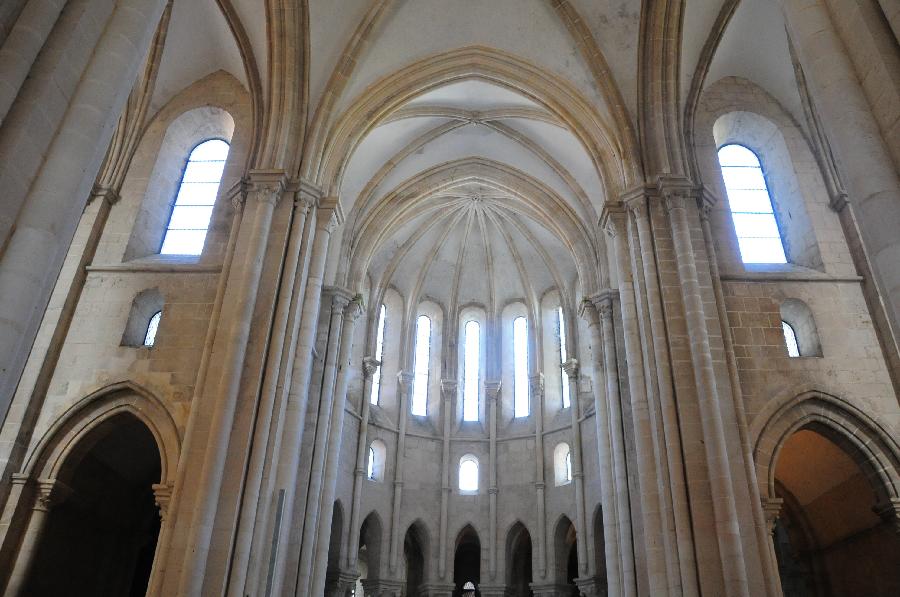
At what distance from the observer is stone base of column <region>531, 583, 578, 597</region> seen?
2306cm

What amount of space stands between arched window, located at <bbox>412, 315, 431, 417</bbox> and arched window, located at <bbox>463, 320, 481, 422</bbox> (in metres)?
1.49

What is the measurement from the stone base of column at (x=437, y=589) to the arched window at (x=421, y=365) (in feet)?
19.9

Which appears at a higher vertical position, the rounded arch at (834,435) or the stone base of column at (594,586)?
the rounded arch at (834,435)

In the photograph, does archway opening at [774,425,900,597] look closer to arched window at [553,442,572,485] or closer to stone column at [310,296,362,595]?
arched window at [553,442,572,485]

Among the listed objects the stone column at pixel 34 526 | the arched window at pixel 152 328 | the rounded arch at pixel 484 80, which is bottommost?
the stone column at pixel 34 526

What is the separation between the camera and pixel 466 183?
76.6ft

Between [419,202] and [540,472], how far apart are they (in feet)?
33.6

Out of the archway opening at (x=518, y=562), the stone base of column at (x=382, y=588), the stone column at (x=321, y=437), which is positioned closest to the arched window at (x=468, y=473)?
the archway opening at (x=518, y=562)

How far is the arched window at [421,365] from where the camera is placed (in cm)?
2741

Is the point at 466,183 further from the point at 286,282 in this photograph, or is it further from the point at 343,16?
the point at 286,282

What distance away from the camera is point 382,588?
23359 millimetres

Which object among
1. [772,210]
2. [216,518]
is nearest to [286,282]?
[216,518]

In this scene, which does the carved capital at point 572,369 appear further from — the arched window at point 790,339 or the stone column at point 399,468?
the arched window at point 790,339

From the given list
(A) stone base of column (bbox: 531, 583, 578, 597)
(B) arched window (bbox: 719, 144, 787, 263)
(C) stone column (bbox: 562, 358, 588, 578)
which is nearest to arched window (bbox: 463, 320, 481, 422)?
(C) stone column (bbox: 562, 358, 588, 578)
